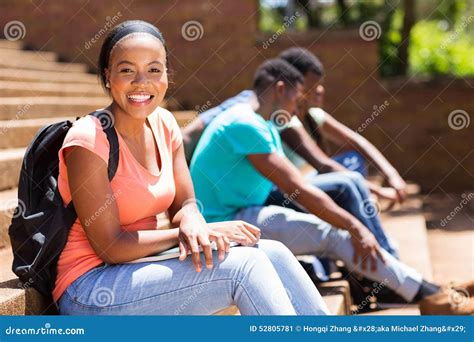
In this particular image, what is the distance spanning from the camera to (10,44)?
7.45 metres

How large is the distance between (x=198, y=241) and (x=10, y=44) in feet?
18.1

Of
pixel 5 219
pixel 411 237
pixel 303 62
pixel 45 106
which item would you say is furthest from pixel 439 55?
pixel 5 219

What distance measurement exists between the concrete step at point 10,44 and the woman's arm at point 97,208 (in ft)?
16.8

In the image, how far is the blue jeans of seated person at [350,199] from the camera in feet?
13.4

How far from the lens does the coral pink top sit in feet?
8.20

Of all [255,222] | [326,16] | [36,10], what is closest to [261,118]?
[255,222]

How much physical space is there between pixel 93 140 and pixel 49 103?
136 inches

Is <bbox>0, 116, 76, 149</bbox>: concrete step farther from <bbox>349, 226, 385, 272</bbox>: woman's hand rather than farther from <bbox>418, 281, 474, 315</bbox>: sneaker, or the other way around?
<bbox>418, 281, 474, 315</bbox>: sneaker

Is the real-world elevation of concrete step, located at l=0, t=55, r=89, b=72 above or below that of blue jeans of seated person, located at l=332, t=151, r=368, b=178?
below

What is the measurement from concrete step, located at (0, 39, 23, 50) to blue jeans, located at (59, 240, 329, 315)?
5202 mm

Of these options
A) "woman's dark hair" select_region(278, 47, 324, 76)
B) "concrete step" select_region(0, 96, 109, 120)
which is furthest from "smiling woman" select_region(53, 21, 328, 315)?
"concrete step" select_region(0, 96, 109, 120)

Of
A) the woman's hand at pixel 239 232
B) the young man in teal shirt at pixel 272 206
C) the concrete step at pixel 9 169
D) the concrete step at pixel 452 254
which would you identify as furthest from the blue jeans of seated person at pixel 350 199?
the woman's hand at pixel 239 232

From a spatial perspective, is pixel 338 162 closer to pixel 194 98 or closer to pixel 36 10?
pixel 194 98

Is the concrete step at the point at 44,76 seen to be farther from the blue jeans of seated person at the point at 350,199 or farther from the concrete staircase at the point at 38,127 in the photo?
the blue jeans of seated person at the point at 350,199
